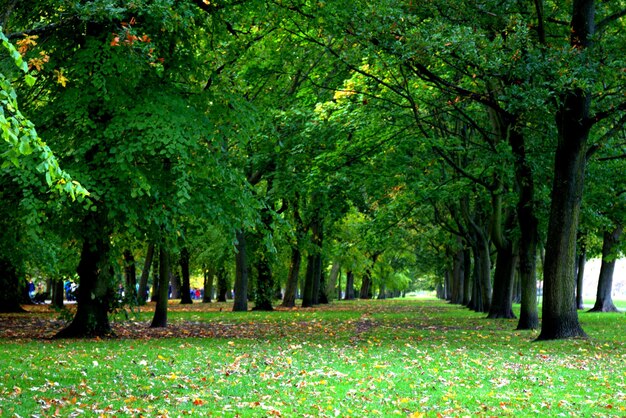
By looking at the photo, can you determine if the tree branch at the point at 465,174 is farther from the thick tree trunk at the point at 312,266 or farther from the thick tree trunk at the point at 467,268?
the thick tree trunk at the point at 467,268

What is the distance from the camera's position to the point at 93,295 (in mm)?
16531

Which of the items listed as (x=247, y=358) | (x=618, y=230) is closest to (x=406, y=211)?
(x=618, y=230)

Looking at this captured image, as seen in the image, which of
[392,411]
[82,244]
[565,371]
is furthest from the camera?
[82,244]

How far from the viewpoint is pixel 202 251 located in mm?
41125

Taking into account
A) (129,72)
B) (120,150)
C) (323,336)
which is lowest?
(323,336)

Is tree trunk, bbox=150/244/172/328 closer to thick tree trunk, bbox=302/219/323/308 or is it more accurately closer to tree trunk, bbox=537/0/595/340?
tree trunk, bbox=537/0/595/340

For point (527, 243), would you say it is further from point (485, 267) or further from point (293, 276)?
point (293, 276)

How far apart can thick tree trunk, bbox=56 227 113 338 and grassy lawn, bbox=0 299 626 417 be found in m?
0.89

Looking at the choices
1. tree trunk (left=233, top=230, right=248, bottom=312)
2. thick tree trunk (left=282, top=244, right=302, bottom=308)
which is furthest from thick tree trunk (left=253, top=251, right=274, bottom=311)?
thick tree trunk (left=282, top=244, right=302, bottom=308)

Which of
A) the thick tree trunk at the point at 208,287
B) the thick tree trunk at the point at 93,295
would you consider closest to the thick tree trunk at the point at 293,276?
the thick tree trunk at the point at 208,287

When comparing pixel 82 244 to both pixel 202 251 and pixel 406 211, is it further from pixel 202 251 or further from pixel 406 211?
pixel 202 251

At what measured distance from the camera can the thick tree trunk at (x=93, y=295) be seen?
53.3 feet

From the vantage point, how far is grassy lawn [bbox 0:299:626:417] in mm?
8039

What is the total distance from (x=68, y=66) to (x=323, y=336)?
9173 mm
